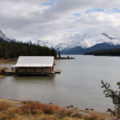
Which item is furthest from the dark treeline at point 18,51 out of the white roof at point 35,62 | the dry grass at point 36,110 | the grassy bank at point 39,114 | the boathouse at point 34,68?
the grassy bank at point 39,114

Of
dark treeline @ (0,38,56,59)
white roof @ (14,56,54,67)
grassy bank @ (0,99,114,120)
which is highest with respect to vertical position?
dark treeline @ (0,38,56,59)

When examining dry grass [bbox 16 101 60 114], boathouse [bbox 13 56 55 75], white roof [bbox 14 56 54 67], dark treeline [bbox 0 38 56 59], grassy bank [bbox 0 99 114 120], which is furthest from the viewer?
dark treeline [bbox 0 38 56 59]

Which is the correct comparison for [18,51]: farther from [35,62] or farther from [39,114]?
[39,114]

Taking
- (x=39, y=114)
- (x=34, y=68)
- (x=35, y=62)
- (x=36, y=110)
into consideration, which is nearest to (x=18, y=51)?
(x=35, y=62)

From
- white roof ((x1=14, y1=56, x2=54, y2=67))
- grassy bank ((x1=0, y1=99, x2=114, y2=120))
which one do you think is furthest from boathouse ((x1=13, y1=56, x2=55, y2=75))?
grassy bank ((x1=0, y1=99, x2=114, y2=120))

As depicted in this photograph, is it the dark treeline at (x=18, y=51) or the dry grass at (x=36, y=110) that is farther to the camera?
the dark treeline at (x=18, y=51)

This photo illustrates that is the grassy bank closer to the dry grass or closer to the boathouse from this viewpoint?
the dry grass

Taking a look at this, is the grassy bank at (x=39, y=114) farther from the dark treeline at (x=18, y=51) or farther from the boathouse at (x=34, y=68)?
the dark treeline at (x=18, y=51)

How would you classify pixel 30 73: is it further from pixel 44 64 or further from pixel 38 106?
pixel 38 106

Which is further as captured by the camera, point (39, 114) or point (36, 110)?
point (36, 110)

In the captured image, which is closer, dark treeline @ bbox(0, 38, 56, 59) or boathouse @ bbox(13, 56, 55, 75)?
boathouse @ bbox(13, 56, 55, 75)

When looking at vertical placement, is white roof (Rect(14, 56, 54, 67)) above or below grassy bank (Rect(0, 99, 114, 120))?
above

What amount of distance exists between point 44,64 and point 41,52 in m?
76.4

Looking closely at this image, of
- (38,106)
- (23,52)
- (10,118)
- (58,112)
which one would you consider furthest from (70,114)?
(23,52)
